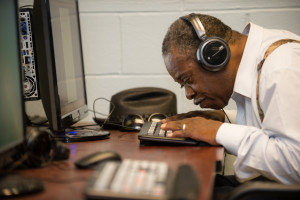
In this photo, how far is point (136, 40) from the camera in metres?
1.87

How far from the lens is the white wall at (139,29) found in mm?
1812

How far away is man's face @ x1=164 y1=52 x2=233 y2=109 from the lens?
1289 mm

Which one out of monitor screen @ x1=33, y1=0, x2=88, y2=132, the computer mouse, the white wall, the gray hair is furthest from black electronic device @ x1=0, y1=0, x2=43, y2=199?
the white wall

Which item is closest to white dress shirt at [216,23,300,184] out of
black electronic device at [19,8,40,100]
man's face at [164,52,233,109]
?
→ man's face at [164,52,233,109]

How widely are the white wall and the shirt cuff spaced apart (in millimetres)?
817

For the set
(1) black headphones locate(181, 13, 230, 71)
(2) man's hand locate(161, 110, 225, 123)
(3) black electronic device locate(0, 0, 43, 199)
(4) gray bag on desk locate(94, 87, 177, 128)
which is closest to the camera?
(3) black electronic device locate(0, 0, 43, 199)

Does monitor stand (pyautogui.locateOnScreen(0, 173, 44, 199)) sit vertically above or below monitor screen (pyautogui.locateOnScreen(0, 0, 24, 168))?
below

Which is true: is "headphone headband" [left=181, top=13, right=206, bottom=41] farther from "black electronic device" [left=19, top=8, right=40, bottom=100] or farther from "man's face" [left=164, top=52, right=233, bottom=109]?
"black electronic device" [left=19, top=8, right=40, bottom=100]

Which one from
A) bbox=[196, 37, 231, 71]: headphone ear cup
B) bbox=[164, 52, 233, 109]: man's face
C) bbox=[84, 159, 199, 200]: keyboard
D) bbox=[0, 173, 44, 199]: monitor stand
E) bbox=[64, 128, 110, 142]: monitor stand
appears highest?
bbox=[196, 37, 231, 71]: headphone ear cup

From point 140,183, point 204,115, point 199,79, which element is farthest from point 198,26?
point 140,183

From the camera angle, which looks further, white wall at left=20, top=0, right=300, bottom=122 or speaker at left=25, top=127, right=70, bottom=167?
white wall at left=20, top=0, right=300, bottom=122

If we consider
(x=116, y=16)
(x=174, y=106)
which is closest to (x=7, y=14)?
(x=174, y=106)

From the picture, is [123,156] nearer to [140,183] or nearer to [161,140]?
[161,140]

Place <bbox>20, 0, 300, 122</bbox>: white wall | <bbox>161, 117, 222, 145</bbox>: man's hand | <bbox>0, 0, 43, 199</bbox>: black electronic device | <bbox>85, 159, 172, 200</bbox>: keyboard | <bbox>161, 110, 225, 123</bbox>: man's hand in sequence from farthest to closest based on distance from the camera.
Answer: <bbox>20, 0, 300, 122</bbox>: white wall → <bbox>161, 110, 225, 123</bbox>: man's hand → <bbox>161, 117, 222, 145</bbox>: man's hand → <bbox>0, 0, 43, 199</bbox>: black electronic device → <bbox>85, 159, 172, 200</bbox>: keyboard
